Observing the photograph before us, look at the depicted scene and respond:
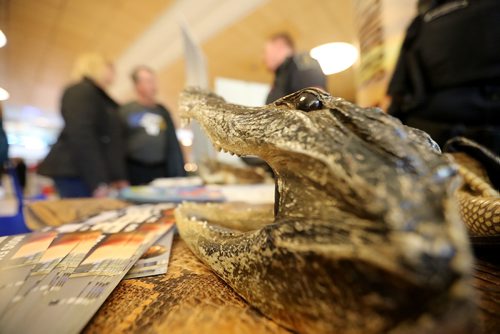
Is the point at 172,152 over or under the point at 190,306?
over

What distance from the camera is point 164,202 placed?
108 cm

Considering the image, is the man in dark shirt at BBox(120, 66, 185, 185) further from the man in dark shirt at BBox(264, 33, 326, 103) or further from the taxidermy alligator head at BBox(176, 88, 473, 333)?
the taxidermy alligator head at BBox(176, 88, 473, 333)

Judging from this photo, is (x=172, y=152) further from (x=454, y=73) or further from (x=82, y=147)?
(x=454, y=73)

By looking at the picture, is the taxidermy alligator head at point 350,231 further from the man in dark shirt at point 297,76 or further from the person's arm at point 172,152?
the person's arm at point 172,152

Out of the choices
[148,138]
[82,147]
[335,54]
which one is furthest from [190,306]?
[335,54]

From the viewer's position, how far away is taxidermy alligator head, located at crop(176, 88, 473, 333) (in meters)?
0.23

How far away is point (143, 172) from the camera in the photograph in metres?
2.24

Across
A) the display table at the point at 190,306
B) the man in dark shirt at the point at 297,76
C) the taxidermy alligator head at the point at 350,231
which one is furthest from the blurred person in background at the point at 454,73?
the taxidermy alligator head at the point at 350,231

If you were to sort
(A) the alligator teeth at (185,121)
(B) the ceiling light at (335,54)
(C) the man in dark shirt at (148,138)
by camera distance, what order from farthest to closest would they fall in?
(B) the ceiling light at (335,54)
(C) the man in dark shirt at (148,138)
(A) the alligator teeth at (185,121)

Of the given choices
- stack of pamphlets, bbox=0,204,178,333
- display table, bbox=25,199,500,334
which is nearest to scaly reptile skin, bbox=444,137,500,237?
display table, bbox=25,199,500,334

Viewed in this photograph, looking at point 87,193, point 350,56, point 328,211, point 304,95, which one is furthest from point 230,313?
point 350,56

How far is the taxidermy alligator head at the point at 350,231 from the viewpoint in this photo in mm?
230

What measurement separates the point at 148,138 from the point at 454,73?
211cm

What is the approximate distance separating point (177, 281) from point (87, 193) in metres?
1.69
